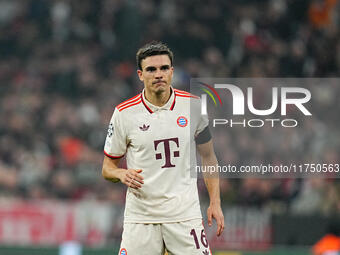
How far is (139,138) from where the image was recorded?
5.71 m

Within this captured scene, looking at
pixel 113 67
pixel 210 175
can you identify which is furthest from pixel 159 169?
pixel 113 67

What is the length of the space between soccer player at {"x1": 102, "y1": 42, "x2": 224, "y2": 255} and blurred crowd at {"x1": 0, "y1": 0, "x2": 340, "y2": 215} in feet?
17.7

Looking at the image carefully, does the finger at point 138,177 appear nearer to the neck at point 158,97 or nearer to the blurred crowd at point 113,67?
the neck at point 158,97

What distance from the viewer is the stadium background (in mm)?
11414

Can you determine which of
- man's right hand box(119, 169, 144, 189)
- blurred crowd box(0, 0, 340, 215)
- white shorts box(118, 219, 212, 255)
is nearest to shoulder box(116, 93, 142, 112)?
man's right hand box(119, 169, 144, 189)

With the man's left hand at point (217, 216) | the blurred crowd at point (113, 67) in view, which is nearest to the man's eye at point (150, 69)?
the man's left hand at point (217, 216)

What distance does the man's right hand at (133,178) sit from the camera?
5.40 meters

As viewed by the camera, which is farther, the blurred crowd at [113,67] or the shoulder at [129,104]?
the blurred crowd at [113,67]

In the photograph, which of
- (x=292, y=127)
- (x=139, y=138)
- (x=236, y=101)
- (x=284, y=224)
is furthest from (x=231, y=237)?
(x=139, y=138)

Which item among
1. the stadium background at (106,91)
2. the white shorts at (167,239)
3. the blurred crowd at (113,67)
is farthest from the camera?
the blurred crowd at (113,67)

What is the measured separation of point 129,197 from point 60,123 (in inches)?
329

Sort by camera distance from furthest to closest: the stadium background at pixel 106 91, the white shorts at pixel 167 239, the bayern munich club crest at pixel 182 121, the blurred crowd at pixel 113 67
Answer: the blurred crowd at pixel 113 67 < the stadium background at pixel 106 91 < the bayern munich club crest at pixel 182 121 < the white shorts at pixel 167 239

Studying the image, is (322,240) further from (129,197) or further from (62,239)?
(129,197)

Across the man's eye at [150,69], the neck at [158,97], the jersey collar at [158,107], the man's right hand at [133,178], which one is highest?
the man's eye at [150,69]
